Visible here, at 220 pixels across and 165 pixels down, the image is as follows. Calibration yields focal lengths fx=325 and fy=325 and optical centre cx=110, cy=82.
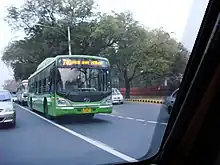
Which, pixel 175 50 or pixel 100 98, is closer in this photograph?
pixel 175 50

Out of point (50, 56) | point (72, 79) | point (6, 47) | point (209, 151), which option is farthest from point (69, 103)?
point (209, 151)

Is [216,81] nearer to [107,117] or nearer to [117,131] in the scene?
[117,131]

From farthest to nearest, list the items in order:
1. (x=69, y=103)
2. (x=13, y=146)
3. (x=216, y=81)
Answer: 1. (x=69, y=103)
2. (x=13, y=146)
3. (x=216, y=81)

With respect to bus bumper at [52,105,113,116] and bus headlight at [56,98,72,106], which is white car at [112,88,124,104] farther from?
bus headlight at [56,98,72,106]

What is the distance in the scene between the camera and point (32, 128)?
5.00 m

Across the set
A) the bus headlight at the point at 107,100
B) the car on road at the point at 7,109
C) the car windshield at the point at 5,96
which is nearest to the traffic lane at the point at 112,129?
the bus headlight at the point at 107,100

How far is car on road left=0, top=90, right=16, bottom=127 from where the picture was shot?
434cm

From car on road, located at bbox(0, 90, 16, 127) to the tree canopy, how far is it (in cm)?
32

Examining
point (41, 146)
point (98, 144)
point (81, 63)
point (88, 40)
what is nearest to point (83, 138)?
point (98, 144)

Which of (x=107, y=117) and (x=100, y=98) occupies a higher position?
(x=100, y=98)

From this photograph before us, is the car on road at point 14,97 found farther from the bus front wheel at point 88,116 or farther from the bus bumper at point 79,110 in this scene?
the bus front wheel at point 88,116

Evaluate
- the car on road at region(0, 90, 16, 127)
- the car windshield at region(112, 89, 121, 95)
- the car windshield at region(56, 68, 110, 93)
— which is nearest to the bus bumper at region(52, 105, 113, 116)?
the car windshield at region(56, 68, 110, 93)

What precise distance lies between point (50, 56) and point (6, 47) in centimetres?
98

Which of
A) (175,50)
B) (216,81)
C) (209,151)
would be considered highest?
(175,50)
